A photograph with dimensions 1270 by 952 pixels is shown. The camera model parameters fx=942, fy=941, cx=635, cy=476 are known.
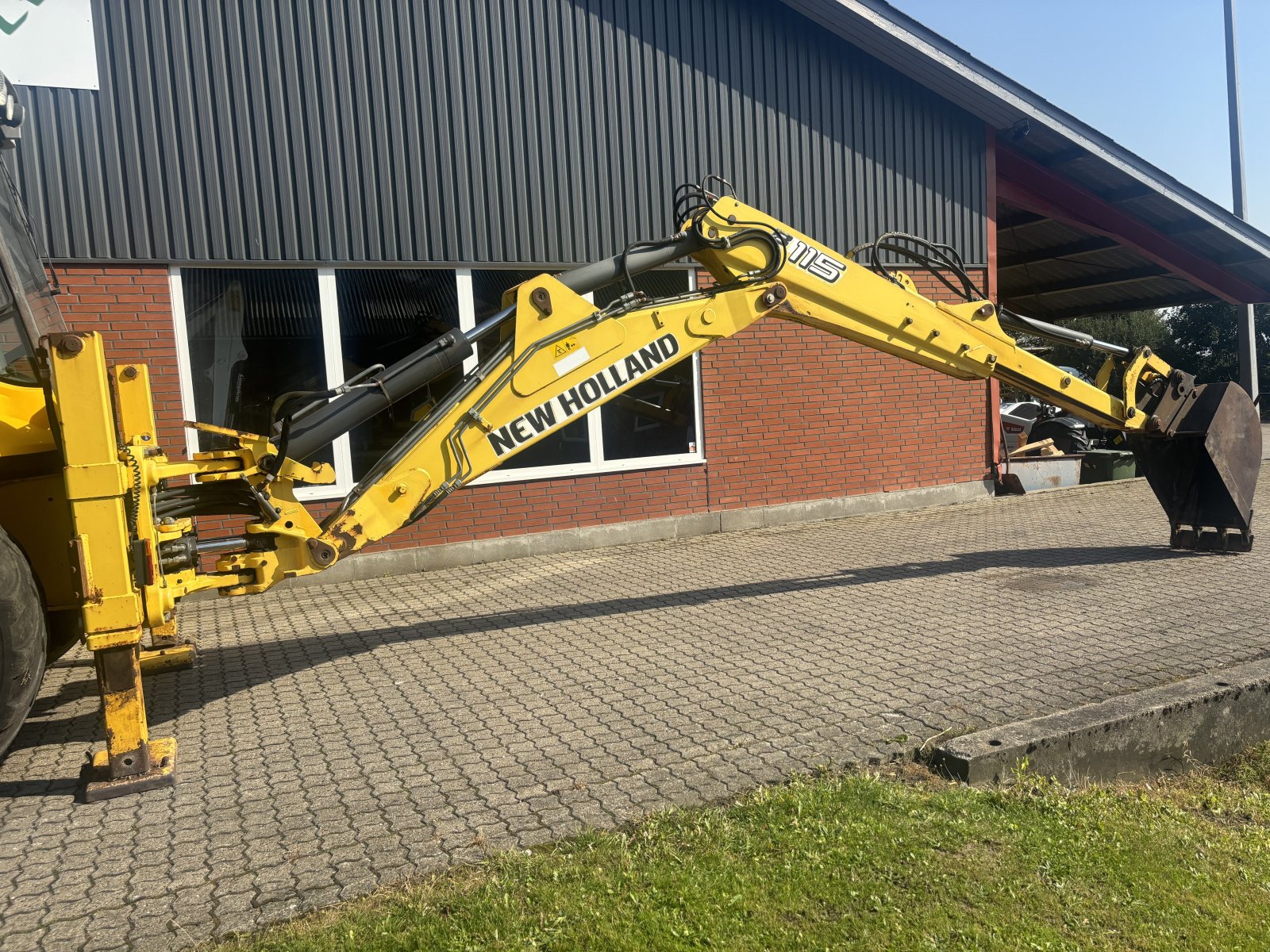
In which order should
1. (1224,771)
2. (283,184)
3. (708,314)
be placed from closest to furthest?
(1224,771)
(708,314)
(283,184)

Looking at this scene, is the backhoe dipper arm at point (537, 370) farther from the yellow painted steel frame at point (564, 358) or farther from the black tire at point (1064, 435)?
the black tire at point (1064, 435)

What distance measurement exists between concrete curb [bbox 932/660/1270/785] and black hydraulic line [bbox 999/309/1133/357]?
291cm

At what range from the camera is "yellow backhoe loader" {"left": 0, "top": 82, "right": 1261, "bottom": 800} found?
3.88 meters

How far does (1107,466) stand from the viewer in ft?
44.1

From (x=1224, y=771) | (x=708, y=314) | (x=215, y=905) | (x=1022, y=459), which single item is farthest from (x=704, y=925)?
(x=1022, y=459)

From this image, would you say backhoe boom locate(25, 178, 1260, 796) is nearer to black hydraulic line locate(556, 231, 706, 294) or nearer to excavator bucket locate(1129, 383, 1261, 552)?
black hydraulic line locate(556, 231, 706, 294)

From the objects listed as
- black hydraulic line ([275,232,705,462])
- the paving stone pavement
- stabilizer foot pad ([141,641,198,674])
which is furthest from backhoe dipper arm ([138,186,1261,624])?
stabilizer foot pad ([141,641,198,674])

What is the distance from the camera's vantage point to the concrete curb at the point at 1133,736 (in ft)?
13.4

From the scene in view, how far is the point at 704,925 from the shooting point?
2.87m

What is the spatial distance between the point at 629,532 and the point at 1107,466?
7.80 meters

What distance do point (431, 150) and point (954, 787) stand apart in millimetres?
7232

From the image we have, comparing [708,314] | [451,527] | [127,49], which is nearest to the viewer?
[708,314]

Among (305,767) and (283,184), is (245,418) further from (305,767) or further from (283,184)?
(305,767)

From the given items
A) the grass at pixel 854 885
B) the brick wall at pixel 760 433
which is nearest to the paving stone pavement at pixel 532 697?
the grass at pixel 854 885
